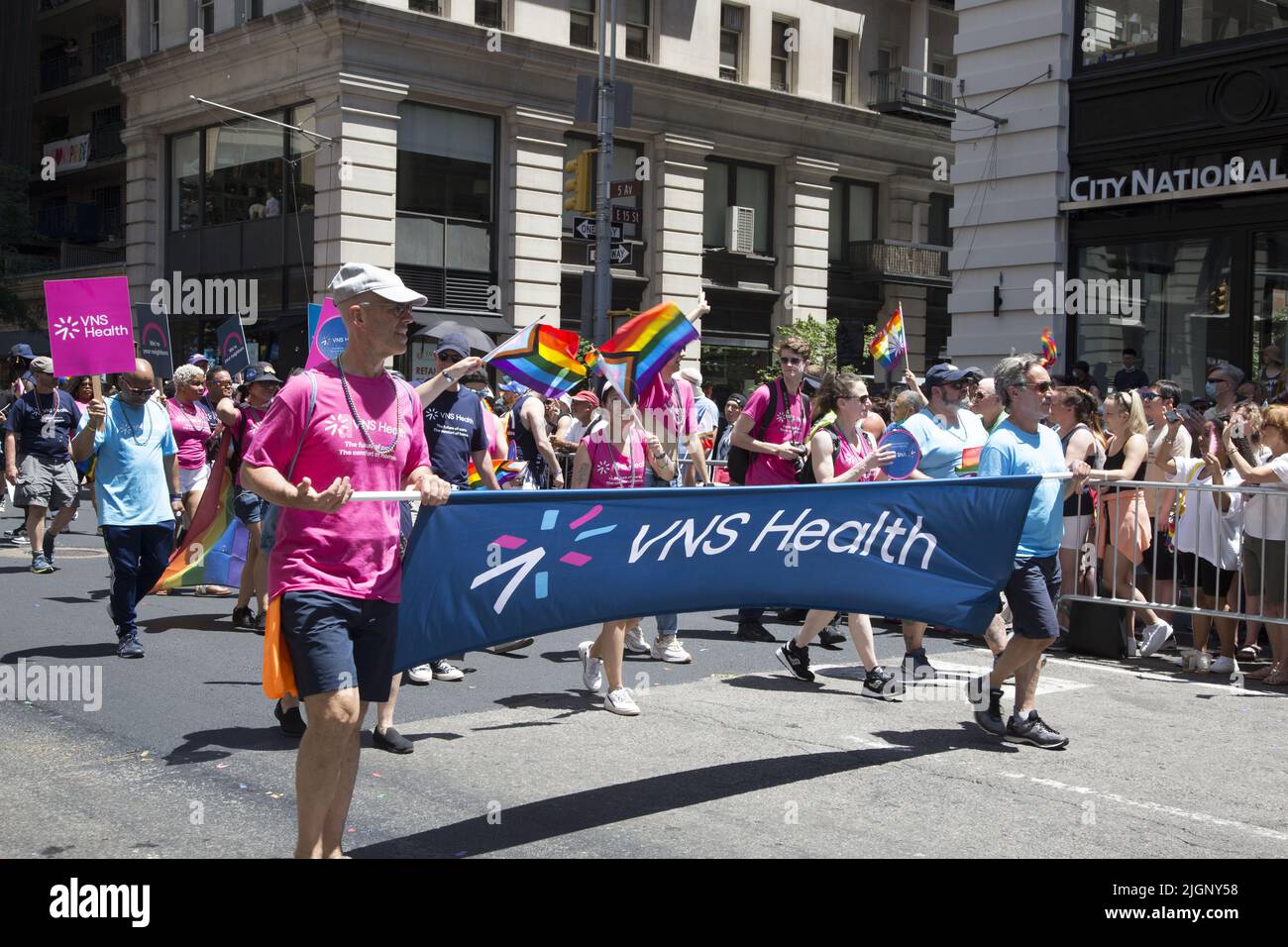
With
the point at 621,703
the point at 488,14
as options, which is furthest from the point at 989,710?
the point at 488,14

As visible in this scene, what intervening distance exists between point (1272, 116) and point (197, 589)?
38.8 feet

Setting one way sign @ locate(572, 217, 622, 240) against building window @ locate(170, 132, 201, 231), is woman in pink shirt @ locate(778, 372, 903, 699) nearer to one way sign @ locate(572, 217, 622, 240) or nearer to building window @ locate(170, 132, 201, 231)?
one way sign @ locate(572, 217, 622, 240)

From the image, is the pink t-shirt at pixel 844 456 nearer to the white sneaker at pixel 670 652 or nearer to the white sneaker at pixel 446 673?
the white sneaker at pixel 670 652

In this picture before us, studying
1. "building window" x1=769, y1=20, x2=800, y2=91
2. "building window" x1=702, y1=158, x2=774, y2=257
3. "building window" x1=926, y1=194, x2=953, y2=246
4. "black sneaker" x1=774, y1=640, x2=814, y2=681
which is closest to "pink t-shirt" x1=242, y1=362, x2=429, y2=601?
"black sneaker" x1=774, y1=640, x2=814, y2=681

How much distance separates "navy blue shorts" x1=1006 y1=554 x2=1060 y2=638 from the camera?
6.93 metres

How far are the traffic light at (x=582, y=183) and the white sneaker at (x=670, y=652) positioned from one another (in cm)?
1178

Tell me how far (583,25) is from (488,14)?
2509mm

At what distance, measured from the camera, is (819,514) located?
649 cm

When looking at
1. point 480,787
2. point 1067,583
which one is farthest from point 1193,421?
point 480,787

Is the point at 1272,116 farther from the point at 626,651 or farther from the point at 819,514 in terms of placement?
the point at 819,514

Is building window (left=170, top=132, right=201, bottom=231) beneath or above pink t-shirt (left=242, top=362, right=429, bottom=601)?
above

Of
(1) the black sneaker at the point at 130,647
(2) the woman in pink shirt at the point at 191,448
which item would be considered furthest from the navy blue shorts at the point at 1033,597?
(2) the woman in pink shirt at the point at 191,448

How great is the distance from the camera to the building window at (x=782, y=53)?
33562 millimetres

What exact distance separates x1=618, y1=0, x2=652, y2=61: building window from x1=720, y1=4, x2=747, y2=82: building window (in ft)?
7.82
